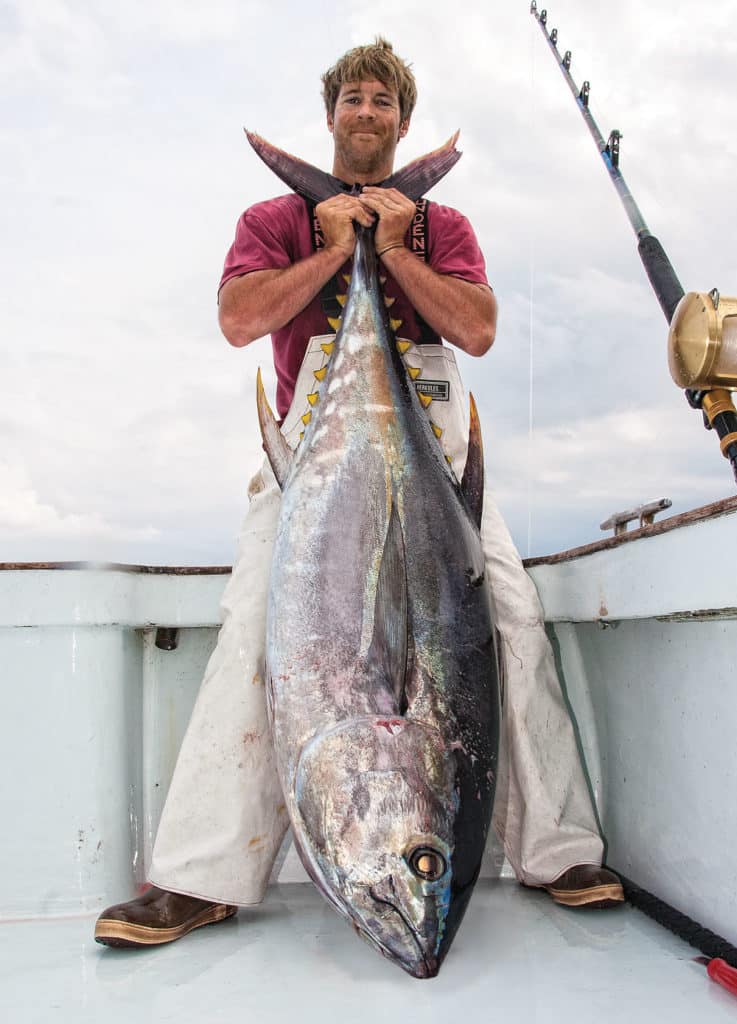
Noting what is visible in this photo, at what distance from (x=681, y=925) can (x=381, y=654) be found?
0.75m

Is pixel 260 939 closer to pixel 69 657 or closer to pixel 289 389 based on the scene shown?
pixel 69 657

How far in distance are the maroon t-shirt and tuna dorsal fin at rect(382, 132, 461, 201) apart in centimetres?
13

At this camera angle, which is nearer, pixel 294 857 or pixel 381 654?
pixel 381 654

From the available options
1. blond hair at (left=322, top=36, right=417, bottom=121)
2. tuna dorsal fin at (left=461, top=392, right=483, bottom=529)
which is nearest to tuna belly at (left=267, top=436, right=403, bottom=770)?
tuna dorsal fin at (left=461, top=392, right=483, bottom=529)

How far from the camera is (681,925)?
1545 millimetres

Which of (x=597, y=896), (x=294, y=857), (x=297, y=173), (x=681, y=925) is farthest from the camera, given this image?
(x=294, y=857)

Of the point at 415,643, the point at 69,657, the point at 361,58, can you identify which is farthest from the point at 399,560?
the point at 361,58

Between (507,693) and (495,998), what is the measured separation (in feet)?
2.13

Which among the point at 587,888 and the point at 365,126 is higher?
the point at 365,126

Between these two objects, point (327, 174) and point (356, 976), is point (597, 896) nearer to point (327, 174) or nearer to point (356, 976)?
point (356, 976)

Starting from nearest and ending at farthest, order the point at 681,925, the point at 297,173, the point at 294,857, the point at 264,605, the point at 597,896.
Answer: the point at 681,925 < the point at 597,896 < the point at 264,605 < the point at 297,173 < the point at 294,857

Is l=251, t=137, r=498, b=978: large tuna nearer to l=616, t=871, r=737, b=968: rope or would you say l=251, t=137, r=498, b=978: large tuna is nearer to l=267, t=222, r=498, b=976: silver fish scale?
l=267, t=222, r=498, b=976: silver fish scale

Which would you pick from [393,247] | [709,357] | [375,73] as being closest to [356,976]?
[709,357]

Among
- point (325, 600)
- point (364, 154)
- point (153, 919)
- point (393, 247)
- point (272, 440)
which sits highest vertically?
point (364, 154)
